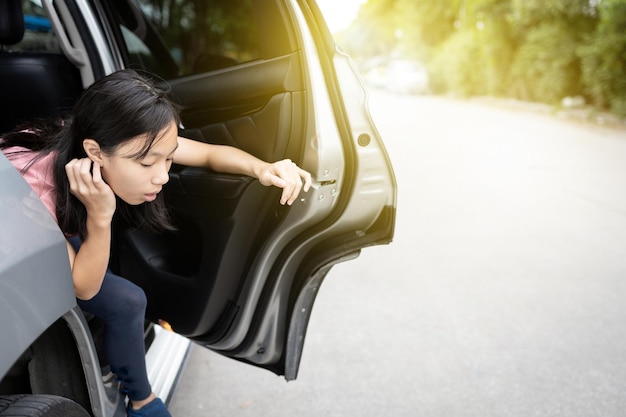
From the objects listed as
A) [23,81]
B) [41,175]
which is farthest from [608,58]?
[41,175]

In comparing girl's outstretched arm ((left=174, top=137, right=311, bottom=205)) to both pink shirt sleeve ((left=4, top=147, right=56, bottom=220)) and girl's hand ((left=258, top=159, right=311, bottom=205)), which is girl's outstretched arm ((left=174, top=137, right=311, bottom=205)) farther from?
pink shirt sleeve ((left=4, top=147, right=56, bottom=220))

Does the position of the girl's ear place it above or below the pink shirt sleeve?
above

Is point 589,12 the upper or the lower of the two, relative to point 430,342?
upper

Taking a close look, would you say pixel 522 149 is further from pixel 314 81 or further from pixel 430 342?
pixel 314 81

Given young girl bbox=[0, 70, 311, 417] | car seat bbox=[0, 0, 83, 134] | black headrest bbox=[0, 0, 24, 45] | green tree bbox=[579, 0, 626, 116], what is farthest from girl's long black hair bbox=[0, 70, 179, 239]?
green tree bbox=[579, 0, 626, 116]

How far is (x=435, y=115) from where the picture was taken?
14336 millimetres

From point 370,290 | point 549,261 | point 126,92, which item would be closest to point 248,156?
point 126,92

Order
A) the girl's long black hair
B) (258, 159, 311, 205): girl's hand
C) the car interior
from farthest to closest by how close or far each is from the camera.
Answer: the car interior, (258, 159, 311, 205): girl's hand, the girl's long black hair

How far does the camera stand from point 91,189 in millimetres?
1291

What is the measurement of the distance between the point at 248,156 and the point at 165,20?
10304 mm

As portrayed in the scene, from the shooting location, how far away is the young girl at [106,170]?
135cm

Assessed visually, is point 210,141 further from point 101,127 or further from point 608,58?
point 608,58

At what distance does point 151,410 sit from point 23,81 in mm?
1367

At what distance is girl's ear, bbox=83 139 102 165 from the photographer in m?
1.42
